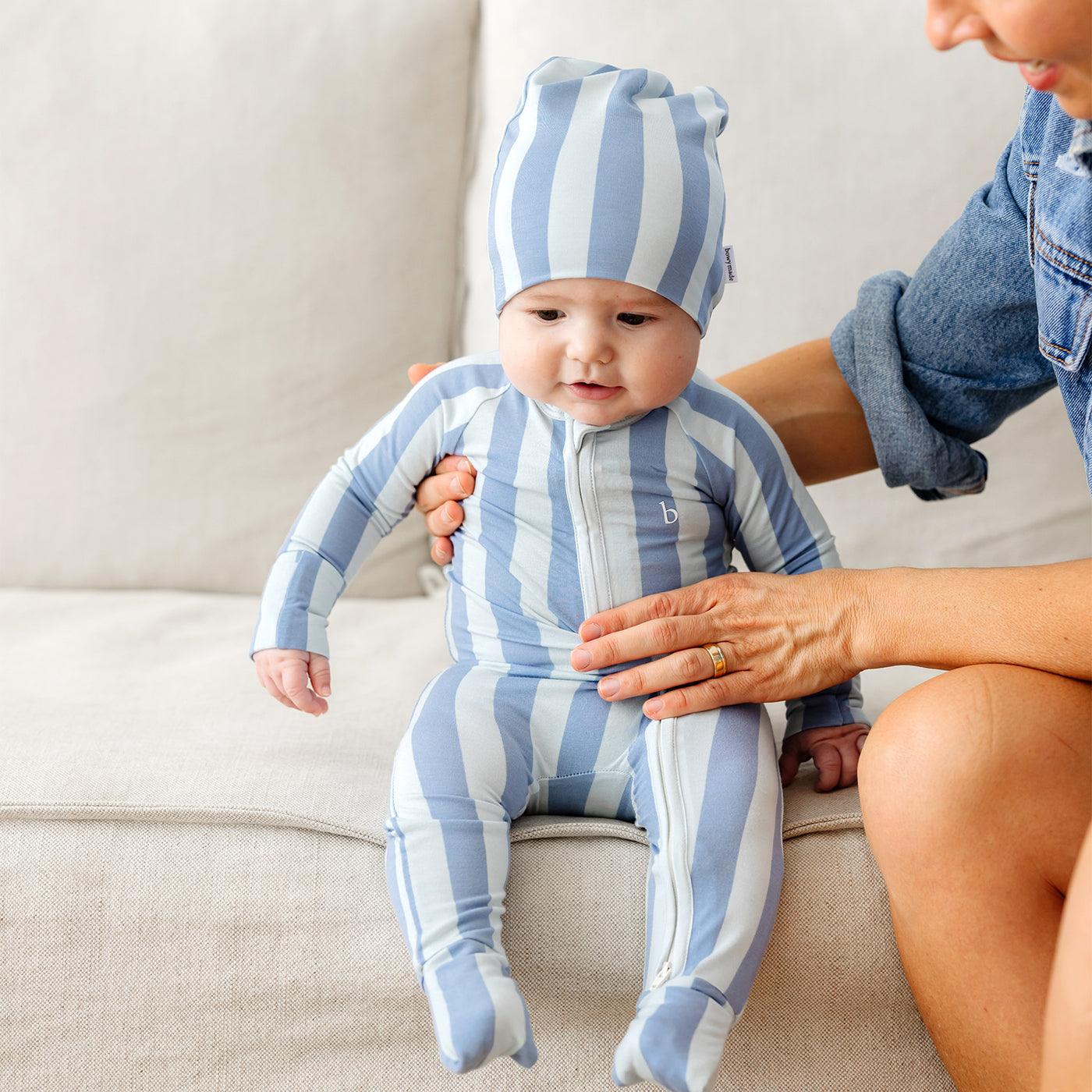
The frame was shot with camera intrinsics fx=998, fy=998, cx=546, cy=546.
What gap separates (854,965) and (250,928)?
457mm

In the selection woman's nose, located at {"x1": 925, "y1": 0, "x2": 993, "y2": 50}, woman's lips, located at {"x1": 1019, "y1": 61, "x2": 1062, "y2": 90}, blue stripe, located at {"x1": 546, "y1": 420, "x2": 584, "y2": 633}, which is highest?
woman's nose, located at {"x1": 925, "y1": 0, "x2": 993, "y2": 50}

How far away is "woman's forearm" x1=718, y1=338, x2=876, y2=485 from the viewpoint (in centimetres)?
107

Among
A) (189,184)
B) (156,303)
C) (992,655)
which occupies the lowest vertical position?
(992,655)

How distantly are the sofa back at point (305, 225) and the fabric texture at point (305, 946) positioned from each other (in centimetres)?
56

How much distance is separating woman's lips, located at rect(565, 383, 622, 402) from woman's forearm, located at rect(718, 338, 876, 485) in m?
0.32

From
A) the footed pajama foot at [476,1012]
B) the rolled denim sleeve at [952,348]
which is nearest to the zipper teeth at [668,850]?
the footed pajama foot at [476,1012]

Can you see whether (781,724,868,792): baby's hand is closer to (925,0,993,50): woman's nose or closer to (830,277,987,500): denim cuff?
(830,277,987,500): denim cuff

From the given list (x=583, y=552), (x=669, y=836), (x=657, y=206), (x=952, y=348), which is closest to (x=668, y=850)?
(x=669, y=836)

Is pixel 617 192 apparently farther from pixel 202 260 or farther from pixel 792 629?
pixel 202 260

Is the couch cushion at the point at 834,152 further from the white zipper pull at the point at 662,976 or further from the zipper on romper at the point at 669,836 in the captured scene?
the white zipper pull at the point at 662,976

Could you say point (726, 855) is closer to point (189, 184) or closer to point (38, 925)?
point (38, 925)

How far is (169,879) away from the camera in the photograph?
75 cm

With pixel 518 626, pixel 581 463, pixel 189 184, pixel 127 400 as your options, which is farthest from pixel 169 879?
pixel 189 184

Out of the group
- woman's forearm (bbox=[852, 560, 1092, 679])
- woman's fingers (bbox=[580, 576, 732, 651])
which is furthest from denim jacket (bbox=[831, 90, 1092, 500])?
woman's fingers (bbox=[580, 576, 732, 651])
